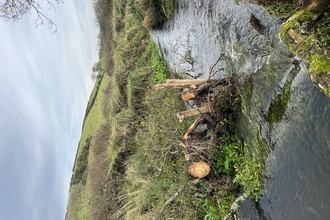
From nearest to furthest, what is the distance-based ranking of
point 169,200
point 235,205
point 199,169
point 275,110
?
point 275,110 < point 235,205 < point 199,169 < point 169,200

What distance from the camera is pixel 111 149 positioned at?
12.8 metres

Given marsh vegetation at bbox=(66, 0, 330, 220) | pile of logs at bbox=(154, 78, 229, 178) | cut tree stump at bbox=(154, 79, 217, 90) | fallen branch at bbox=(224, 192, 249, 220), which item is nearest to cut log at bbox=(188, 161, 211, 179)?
pile of logs at bbox=(154, 78, 229, 178)

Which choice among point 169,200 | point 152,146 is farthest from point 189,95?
point 152,146

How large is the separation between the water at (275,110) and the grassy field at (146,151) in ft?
1.75

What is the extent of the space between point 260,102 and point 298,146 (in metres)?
1.18

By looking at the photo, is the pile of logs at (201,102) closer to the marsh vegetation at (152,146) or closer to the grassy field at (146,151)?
the marsh vegetation at (152,146)

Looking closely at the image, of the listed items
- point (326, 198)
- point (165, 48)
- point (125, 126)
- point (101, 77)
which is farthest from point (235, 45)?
point (101, 77)

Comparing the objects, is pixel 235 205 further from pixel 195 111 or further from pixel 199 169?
pixel 195 111

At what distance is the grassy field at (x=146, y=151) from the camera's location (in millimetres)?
6812

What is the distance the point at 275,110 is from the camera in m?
5.16

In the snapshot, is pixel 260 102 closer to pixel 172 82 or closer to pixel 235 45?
pixel 235 45

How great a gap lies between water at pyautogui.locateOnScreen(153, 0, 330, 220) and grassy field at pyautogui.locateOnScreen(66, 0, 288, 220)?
1.75 feet

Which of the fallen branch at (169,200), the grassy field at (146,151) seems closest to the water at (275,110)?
the grassy field at (146,151)

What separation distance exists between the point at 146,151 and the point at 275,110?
5583 mm
